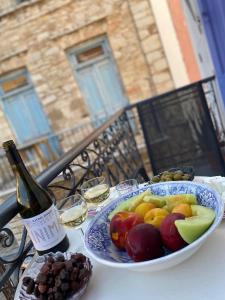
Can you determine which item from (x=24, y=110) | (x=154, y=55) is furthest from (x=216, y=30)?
(x=24, y=110)

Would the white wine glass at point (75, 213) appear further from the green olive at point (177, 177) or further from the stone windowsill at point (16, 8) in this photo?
the stone windowsill at point (16, 8)

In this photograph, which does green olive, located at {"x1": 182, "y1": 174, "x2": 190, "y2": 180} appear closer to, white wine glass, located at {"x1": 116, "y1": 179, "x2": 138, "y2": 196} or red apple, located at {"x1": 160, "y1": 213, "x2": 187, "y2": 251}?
white wine glass, located at {"x1": 116, "y1": 179, "x2": 138, "y2": 196}

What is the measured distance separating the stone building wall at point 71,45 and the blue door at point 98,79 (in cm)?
16

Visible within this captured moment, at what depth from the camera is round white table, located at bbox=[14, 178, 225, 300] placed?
24.1 inches

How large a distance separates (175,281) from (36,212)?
441mm

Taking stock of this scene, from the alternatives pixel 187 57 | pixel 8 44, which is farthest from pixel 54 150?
pixel 187 57

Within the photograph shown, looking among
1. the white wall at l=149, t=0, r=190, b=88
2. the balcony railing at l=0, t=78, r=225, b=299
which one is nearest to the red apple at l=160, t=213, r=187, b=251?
the balcony railing at l=0, t=78, r=225, b=299

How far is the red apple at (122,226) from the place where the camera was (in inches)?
28.1

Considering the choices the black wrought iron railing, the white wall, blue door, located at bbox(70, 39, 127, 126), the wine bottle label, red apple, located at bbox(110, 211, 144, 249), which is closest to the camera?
red apple, located at bbox(110, 211, 144, 249)

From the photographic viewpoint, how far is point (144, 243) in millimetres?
632

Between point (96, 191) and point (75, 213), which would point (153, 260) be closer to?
point (75, 213)

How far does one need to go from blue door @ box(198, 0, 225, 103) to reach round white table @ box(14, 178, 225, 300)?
78.8 inches

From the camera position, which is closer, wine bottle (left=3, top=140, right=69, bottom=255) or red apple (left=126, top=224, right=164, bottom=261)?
red apple (left=126, top=224, right=164, bottom=261)

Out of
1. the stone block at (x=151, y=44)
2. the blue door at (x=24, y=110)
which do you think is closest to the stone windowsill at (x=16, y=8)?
the blue door at (x=24, y=110)
